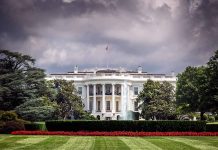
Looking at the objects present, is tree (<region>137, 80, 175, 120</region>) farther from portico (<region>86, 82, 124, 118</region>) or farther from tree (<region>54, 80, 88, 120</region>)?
portico (<region>86, 82, 124, 118</region>)

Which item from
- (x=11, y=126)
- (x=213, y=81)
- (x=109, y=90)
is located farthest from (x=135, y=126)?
(x=109, y=90)

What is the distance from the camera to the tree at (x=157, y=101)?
66.8 meters

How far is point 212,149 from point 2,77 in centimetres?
2488

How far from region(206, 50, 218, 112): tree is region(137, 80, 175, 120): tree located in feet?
60.6

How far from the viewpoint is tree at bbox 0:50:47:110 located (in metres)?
40.9

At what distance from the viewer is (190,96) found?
60219 mm

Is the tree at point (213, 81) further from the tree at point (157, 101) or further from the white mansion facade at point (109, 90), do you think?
the white mansion facade at point (109, 90)

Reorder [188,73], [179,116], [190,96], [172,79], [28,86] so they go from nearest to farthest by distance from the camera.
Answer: [28,86]
[190,96]
[188,73]
[179,116]
[172,79]

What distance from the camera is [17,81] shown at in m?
40.8

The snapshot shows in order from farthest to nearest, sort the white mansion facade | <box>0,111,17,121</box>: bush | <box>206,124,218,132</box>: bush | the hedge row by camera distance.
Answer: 1. the white mansion facade
2. <box>0,111,17,121</box>: bush
3. the hedge row
4. <box>206,124,218,132</box>: bush

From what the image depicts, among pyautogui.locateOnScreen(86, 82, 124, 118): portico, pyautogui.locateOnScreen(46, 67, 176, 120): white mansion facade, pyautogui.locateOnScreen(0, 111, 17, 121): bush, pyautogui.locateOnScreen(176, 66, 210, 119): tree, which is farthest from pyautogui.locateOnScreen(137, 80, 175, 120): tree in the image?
pyautogui.locateOnScreen(0, 111, 17, 121): bush

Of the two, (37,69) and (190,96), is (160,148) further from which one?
(190,96)

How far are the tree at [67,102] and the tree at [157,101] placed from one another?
10137mm

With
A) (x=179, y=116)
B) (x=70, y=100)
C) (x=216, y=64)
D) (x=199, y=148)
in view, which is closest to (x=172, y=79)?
(x=179, y=116)
